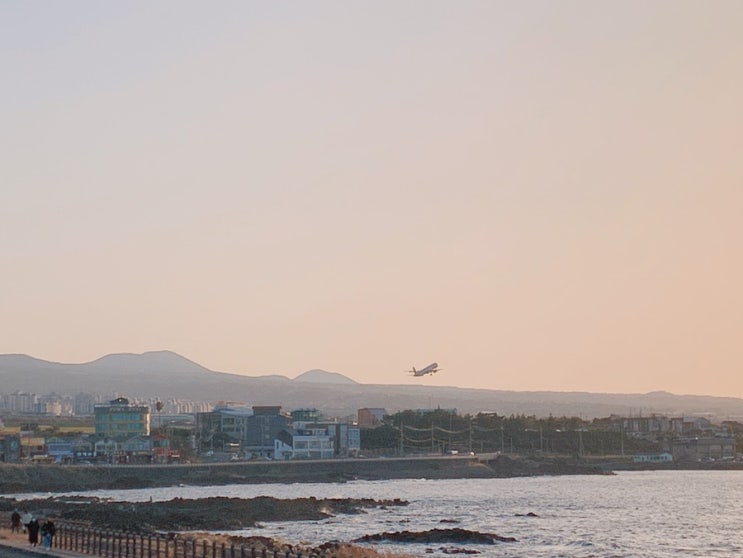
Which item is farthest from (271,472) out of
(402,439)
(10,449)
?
(402,439)

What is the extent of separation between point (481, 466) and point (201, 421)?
40471 millimetres

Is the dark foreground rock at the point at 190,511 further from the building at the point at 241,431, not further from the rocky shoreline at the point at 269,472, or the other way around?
the building at the point at 241,431

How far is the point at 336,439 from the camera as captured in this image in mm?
148500

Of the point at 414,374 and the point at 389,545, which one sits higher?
the point at 414,374

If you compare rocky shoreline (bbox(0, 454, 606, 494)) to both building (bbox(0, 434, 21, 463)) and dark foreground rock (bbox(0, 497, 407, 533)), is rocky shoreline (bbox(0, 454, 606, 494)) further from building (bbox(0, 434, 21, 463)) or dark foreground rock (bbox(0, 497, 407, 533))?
dark foreground rock (bbox(0, 497, 407, 533))

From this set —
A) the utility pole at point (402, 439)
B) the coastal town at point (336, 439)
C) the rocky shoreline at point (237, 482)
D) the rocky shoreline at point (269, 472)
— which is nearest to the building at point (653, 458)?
the coastal town at point (336, 439)

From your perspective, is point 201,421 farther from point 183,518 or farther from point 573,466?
point 183,518

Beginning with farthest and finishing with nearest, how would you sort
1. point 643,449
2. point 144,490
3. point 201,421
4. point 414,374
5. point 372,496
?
point 643,449, point 201,421, point 414,374, point 144,490, point 372,496

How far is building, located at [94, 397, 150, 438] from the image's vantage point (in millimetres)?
140500

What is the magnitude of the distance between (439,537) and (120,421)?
9398 centimetres

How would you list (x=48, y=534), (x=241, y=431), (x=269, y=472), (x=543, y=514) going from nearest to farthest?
(x=48, y=534), (x=543, y=514), (x=269, y=472), (x=241, y=431)

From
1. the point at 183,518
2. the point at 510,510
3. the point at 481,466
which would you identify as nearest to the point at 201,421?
the point at 481,466

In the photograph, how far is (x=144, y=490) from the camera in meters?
98.6

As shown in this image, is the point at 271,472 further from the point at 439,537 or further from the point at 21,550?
the point at 21,550
